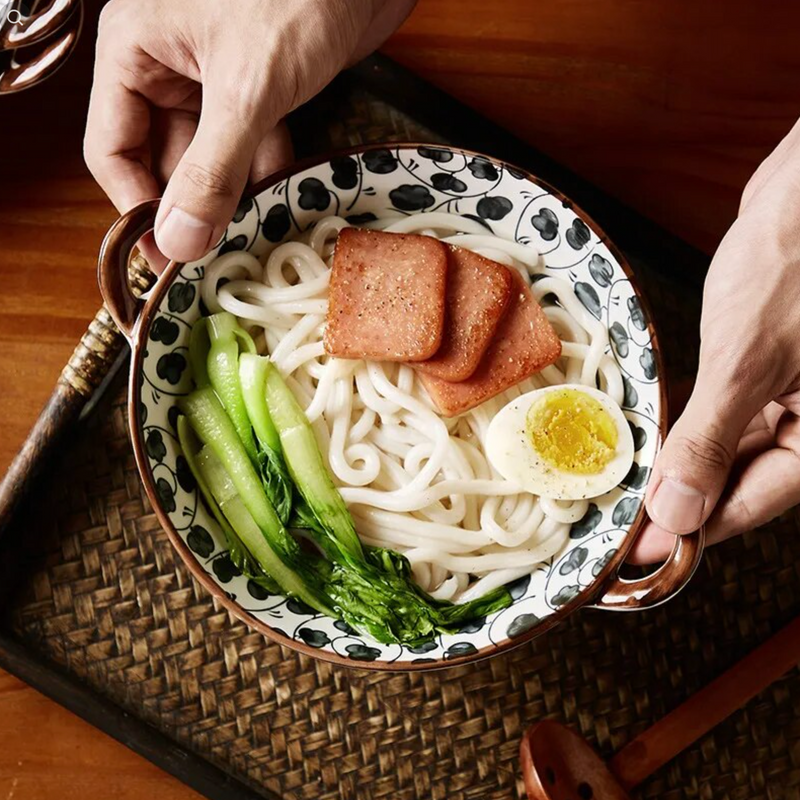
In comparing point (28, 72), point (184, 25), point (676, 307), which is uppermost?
point (184, 25)

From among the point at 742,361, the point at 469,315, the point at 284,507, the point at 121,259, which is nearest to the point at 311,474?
the point at 284,507

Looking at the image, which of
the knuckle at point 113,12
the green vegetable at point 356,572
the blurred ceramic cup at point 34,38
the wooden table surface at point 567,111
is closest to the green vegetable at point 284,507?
the green vegetable at point 356,572

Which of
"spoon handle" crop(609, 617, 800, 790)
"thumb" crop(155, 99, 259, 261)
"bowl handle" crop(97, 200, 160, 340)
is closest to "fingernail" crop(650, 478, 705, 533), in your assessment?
"spoon handle" crop(609, 617, 800, 790)

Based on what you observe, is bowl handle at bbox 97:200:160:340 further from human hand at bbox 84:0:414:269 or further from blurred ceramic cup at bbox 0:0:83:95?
blurred ceramic cup at bbox 0:0:83:95

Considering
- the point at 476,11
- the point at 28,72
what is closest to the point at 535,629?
the point at 476,11

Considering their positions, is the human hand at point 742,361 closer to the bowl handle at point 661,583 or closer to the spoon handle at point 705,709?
the bowl handle at point 661,583

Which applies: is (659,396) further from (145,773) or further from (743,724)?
(145,773)
